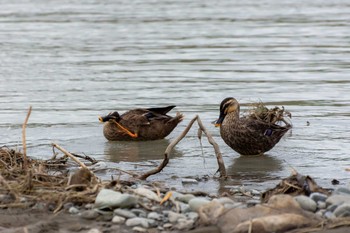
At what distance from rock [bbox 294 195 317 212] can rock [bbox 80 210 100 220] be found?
5.23 feet

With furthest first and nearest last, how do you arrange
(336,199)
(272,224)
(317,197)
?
(317,197), (336,199), (272,224)

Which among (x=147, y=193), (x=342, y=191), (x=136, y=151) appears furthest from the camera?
(x=136, y=151)

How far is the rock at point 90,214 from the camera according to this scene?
734cm

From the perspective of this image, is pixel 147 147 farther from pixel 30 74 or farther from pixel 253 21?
pixel 253 21

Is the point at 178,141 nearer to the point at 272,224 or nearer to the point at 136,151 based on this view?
the point at 272,224

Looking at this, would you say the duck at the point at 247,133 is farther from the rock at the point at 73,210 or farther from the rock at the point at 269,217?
the rock at the point at 73,210

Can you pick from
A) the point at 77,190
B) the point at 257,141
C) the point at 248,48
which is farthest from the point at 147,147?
the point at 248,48

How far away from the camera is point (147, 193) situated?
7.76 meters

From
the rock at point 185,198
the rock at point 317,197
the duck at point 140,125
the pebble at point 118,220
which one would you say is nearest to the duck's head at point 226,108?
the duck at point 140,125

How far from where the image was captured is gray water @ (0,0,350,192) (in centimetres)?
1118

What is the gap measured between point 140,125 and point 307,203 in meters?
5.32

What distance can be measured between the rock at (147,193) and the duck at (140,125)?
4.62 m

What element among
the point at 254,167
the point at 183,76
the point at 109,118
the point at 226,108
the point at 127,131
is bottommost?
the point at 254,167

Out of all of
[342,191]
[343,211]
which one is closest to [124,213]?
[343,211]
